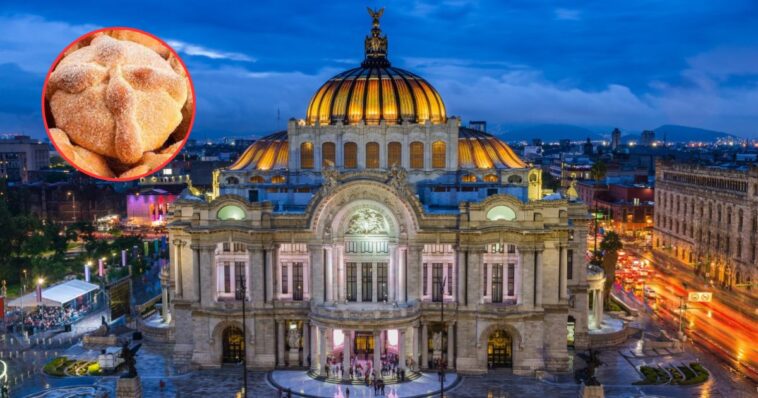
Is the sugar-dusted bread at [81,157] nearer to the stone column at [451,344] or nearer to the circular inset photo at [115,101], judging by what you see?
the circular inset photo at [115,101]

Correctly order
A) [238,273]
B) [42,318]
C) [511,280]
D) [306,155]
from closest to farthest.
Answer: [511,280] → [238,273] → [306,155] → [42,318]

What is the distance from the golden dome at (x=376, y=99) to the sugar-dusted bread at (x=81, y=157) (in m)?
42.3

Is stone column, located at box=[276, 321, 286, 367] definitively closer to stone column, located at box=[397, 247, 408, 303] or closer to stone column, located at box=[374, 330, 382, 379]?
stone column, located at box=[374, 330, 382, 379]

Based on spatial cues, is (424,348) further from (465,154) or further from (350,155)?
(350,155)

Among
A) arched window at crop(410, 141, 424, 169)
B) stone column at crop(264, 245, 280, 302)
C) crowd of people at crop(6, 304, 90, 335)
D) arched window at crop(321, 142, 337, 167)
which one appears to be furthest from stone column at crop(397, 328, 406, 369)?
crowd of people at crop(6, 304, 90, 335)

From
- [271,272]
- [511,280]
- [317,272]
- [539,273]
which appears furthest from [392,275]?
[539,273]

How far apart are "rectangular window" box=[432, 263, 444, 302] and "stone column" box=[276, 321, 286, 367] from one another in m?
14.3

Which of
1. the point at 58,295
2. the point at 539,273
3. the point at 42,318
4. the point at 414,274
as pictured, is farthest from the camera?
the point at 42,318

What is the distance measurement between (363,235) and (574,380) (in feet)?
74.0

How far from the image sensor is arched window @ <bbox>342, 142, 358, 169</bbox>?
8012cm

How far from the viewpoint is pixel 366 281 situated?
2758 inches

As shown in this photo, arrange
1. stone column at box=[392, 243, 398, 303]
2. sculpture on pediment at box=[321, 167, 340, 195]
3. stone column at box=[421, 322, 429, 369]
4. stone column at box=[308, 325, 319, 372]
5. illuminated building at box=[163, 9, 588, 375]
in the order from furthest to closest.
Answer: stone column at box=[421, 322, 429, 369]
stone column at box=[392, 243, 398, 303]
stone column at box=[308, 325, 319, 372]
illuminated building at box=[163, 9, 588, 375]
sculpture on pediment at box=[321, 167, 340, 195]

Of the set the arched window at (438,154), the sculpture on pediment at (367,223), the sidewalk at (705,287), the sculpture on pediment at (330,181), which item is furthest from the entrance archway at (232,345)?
the sidewalk at (705,287)

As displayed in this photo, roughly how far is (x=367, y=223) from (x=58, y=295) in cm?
4075
